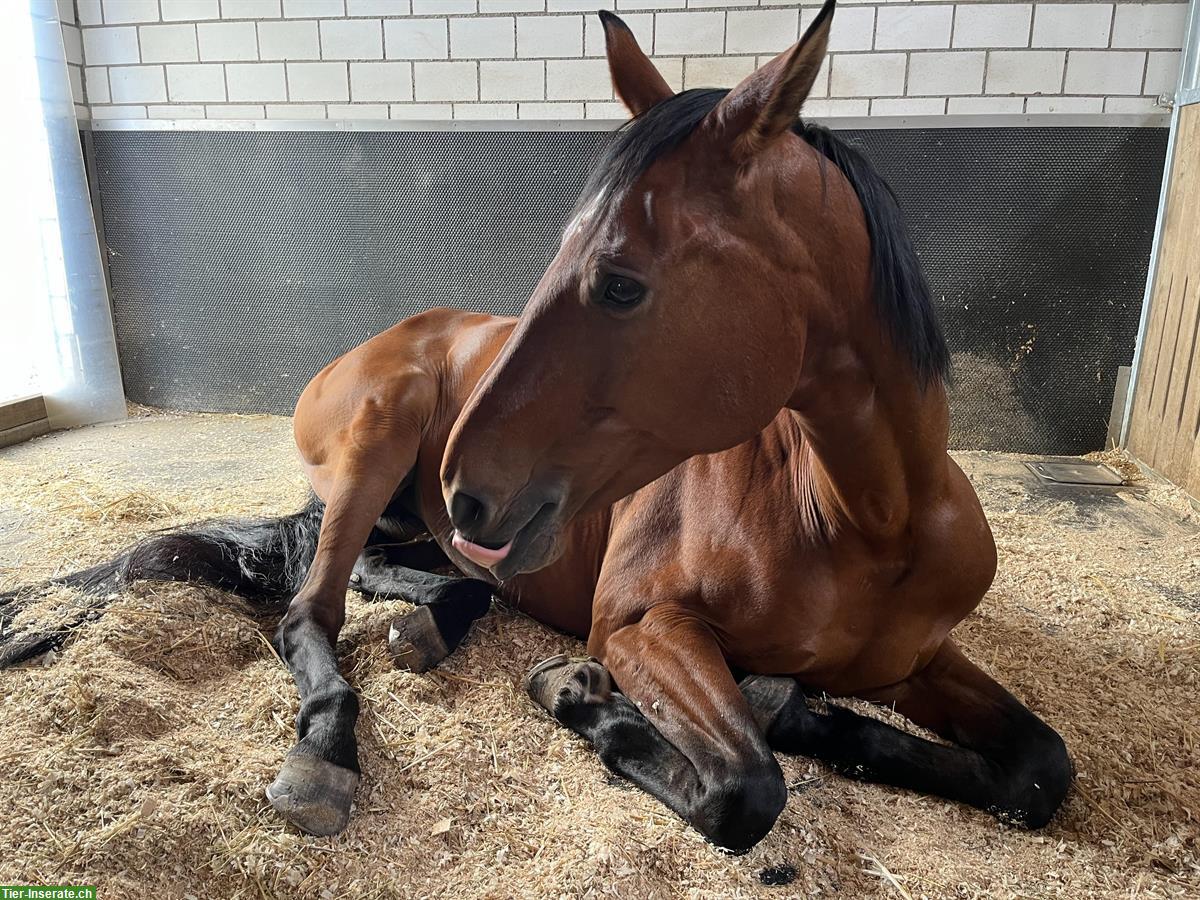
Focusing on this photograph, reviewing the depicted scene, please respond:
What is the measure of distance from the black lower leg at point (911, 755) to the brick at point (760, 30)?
377 centimetres

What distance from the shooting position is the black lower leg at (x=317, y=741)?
143cm

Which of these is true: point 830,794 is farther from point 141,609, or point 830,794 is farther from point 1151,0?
point 1151,0

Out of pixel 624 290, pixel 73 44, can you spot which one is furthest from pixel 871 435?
pixel 73 44

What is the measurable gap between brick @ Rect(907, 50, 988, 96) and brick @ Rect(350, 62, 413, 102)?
110 inches

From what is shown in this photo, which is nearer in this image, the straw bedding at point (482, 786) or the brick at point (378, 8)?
the straw bedding at point (482, 786)

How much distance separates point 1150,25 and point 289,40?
4622 mm

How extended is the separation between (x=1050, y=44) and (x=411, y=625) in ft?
13.9

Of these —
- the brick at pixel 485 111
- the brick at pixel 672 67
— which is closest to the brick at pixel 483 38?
the brick at pixel 485 111

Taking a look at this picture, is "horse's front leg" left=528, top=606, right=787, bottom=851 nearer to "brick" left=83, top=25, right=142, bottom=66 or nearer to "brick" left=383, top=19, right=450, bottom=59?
"brick" left=383, top=19, right=450, bottom=59

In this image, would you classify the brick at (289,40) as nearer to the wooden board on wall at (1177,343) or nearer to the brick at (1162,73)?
the brick at (1162,73)

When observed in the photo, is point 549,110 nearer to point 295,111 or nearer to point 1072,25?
point 295,111

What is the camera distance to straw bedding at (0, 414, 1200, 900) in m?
1.32

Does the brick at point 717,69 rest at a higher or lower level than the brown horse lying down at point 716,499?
higher

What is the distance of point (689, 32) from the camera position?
4426mm
